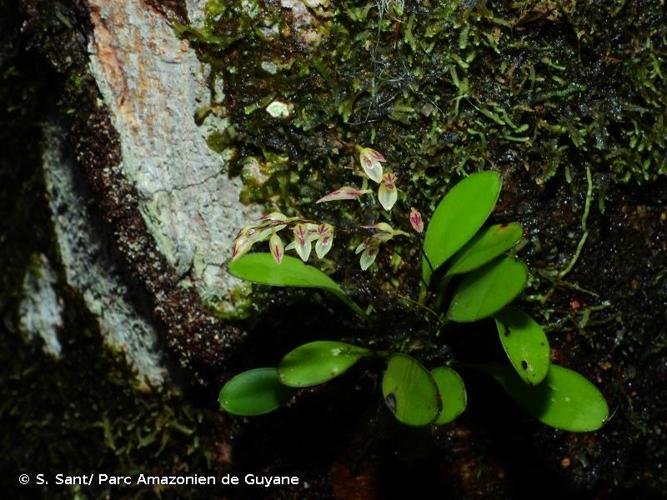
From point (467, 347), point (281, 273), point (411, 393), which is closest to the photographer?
point (411, 393)

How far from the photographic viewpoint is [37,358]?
1.92 metres

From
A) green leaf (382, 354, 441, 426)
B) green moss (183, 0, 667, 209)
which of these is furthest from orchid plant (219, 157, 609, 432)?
green moss (183, 0, 667, 209)

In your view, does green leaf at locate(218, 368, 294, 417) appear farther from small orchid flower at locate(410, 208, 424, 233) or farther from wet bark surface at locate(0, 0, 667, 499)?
small orchid flower at locate(410, 208, 424, 233)

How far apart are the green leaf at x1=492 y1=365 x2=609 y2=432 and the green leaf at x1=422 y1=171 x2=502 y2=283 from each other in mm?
278

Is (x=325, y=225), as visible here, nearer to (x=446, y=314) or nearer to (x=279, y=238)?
(x=279, y=238)

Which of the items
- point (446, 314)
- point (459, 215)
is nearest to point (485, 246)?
point (459, 215)

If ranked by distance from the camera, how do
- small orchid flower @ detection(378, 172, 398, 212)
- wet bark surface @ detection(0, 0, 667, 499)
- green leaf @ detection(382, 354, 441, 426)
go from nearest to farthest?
green leaf @ detection(382, 354, 441, 426)
small orchid flower @ detection(378, 172, 398, 212)
wet bark surface @ detection(0, 0, 667, 499)

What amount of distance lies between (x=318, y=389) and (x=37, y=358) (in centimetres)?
91

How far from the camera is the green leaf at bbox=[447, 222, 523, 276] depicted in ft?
3.85

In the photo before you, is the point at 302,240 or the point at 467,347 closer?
the point at 302,240

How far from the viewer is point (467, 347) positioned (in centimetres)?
143

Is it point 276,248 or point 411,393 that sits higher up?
point 276,248

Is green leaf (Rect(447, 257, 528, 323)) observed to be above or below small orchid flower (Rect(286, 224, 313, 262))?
below

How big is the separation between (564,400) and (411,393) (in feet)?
0.96
